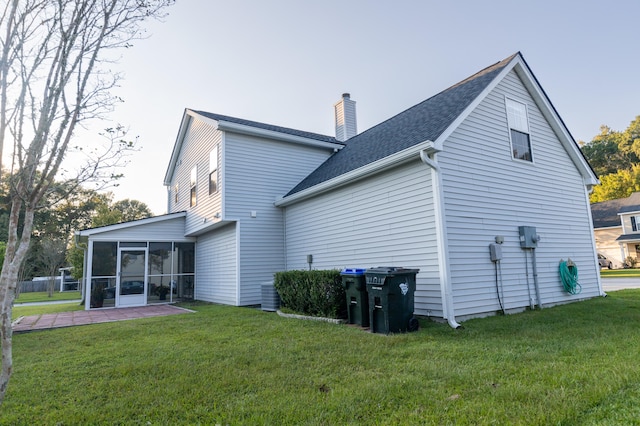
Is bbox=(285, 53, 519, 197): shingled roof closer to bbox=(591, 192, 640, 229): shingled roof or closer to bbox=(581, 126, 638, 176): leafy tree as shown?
bbox=(591, 192, 640, 229): shingled roof

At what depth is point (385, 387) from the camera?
328cm

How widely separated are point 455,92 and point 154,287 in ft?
38.3

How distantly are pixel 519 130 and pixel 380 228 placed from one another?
14.0ft

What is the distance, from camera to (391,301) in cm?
577

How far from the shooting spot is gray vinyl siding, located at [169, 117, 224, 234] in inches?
434

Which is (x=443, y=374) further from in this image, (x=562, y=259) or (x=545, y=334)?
(x=562, y=259)

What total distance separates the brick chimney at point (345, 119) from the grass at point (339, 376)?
9850mm

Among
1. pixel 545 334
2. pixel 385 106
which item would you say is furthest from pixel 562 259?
pixel 385 106

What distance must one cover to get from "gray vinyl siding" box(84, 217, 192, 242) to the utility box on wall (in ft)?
37.3

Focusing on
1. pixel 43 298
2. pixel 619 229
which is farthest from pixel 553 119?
pixel 619 229

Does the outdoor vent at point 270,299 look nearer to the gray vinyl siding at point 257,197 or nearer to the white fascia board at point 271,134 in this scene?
the gray vinyl siding at point 257,197

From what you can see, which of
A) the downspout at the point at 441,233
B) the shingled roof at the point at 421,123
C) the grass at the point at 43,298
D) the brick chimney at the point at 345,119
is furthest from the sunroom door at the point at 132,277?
the downspout at the point at 441,233

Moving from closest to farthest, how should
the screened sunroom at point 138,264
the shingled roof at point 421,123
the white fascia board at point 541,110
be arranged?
the shingled roof at point 421,123 < the white fascia board at point 541,110 < the screened sunroom at point 138,264

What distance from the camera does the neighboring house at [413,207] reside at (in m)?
6.79
